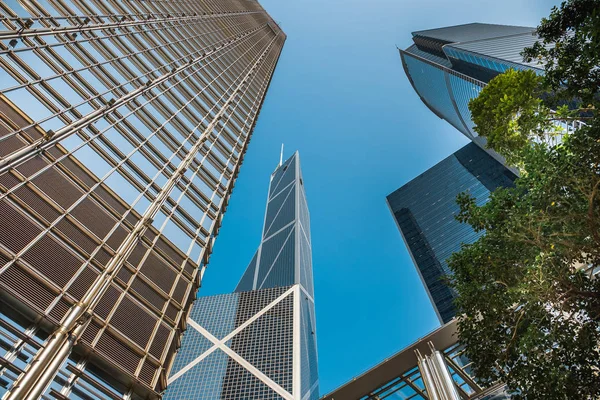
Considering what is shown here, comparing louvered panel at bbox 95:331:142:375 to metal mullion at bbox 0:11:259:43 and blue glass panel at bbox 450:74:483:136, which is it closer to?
metal mullion at bbox 0:11:259:43

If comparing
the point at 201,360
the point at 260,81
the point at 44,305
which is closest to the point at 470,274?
the point at 44,305

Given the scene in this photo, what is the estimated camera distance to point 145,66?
1014 inches

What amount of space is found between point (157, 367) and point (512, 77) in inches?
637

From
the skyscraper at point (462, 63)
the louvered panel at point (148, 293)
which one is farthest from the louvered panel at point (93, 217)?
the skyscraper at point (462, 63)

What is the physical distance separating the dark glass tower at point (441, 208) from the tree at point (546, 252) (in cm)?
9264

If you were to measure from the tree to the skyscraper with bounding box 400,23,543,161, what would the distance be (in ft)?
190

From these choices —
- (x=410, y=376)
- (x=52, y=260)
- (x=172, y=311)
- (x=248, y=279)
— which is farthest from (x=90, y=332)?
(x=248, y=279)

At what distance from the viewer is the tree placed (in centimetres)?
932

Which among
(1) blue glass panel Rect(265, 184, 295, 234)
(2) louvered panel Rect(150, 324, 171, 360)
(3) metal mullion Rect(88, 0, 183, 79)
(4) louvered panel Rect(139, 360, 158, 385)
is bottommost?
(4) louvered panel Rect(139, 360, 158, 385)

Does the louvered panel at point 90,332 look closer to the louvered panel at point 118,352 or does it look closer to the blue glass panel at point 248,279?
the louvered panel at point 118,352

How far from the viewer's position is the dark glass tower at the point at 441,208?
343 feet

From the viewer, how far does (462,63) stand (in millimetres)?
103375

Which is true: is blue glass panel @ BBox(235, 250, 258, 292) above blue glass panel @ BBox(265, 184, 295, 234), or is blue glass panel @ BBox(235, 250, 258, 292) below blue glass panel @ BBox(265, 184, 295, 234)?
below

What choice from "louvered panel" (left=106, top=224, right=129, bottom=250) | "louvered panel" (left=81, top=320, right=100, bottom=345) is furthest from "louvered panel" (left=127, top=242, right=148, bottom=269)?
"louvered panel" (left=81, top=320, right=100, bottom=345)
